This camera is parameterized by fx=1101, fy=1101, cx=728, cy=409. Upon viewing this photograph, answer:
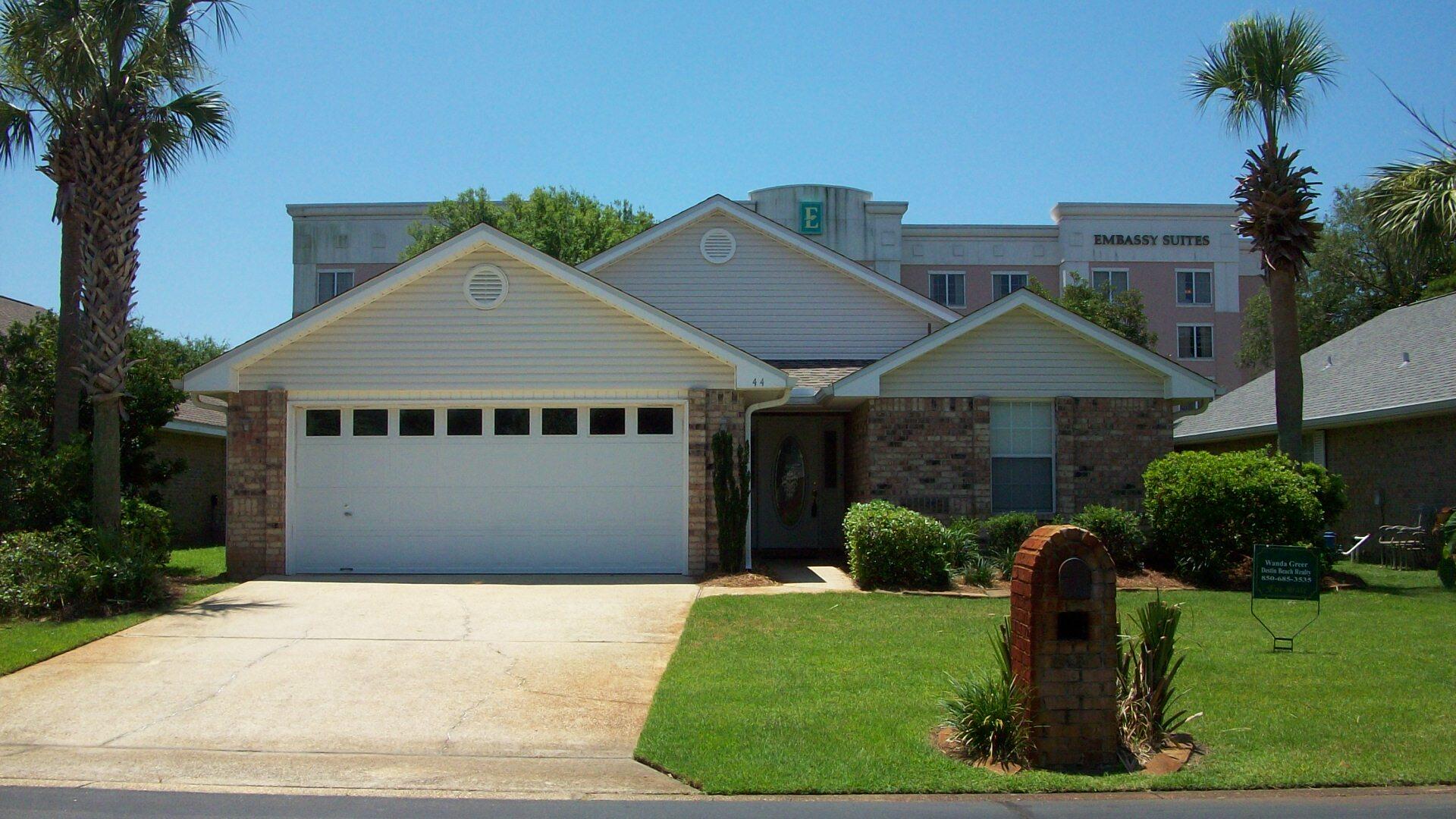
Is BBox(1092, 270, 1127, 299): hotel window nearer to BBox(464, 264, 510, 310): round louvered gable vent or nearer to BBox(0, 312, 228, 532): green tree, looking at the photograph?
BBox(464, 264, 510, 310): round louvered gable vent

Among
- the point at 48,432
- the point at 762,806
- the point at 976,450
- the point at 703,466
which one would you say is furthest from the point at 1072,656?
the point at 48,432

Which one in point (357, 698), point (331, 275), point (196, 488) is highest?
point (331, 275)

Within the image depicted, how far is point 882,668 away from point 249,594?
27.6ft

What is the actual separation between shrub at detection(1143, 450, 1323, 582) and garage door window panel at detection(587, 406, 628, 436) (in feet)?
25.2

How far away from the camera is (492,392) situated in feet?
51.3

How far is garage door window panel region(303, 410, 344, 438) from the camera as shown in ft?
51.9

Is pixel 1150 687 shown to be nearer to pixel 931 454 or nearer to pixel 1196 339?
pixel 931 454

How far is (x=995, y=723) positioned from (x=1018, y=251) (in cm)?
4001

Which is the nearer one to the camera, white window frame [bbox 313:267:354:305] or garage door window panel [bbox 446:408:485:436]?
garage door window panel [bbox 446:408:485:436]

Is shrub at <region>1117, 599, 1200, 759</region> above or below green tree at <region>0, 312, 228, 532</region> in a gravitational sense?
below

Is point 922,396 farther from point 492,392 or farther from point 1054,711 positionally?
point 1054,711

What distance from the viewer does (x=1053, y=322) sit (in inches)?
677

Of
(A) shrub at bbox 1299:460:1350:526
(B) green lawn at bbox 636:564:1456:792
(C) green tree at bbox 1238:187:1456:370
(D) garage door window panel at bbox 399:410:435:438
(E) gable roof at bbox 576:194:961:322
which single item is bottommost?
(B) green lawn at bbox 636:564:1456:792

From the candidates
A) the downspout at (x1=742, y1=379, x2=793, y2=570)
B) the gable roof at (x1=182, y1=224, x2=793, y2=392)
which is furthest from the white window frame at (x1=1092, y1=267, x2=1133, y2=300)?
the gable roof at (x1=182, y1=224, x2=793, y2=392)
